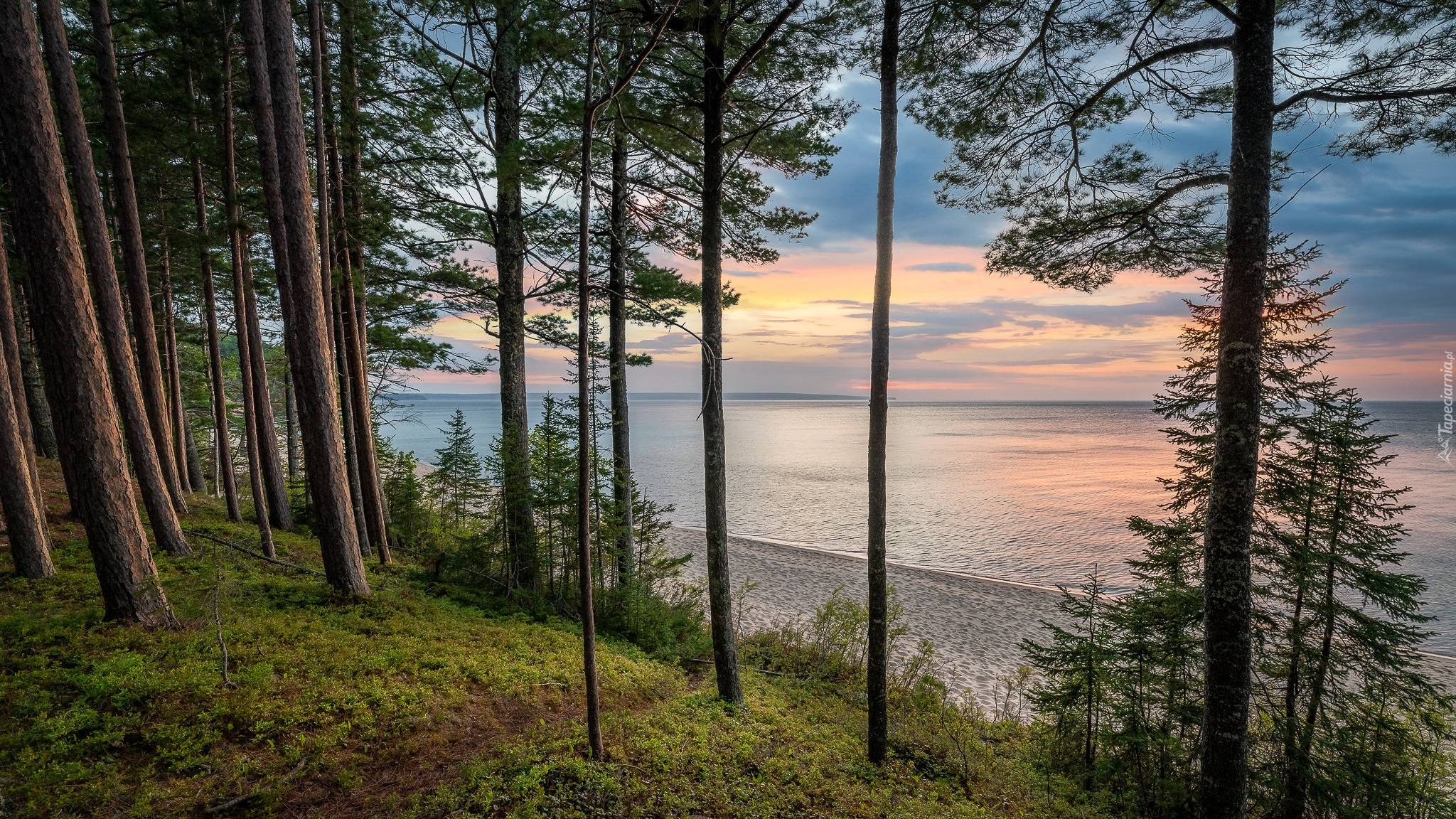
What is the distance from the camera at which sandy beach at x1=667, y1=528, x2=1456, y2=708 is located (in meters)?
10.5

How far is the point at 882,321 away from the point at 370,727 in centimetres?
574

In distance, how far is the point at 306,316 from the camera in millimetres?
6281

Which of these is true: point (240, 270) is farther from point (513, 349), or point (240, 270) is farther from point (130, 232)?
point (513, 349)

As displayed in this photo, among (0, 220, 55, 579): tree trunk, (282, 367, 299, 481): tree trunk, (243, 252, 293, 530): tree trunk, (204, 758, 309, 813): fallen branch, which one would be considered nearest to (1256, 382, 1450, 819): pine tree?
(204, 758, 309, 813): fallen branch

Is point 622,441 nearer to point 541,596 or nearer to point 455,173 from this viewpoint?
point 541,596

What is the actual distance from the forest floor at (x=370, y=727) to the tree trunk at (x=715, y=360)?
30.9 inches

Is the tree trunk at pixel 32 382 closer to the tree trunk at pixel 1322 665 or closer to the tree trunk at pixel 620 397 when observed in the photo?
the tree trunk at pixel 620 397

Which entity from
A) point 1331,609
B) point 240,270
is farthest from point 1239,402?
point 240,270

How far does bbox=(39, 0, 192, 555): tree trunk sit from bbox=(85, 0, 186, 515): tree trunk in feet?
0.60

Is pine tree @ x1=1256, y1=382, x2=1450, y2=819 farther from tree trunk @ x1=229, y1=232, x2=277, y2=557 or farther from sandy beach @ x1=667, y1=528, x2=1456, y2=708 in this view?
tree trunk @ x1=229, y1=232, x2=277, y2=557

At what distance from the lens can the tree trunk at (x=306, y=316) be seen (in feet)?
19.9

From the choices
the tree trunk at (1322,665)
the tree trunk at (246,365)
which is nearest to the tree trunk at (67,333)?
the tree trunk at (246,365)

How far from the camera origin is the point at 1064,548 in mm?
19250

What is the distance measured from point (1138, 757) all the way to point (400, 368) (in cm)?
1705
